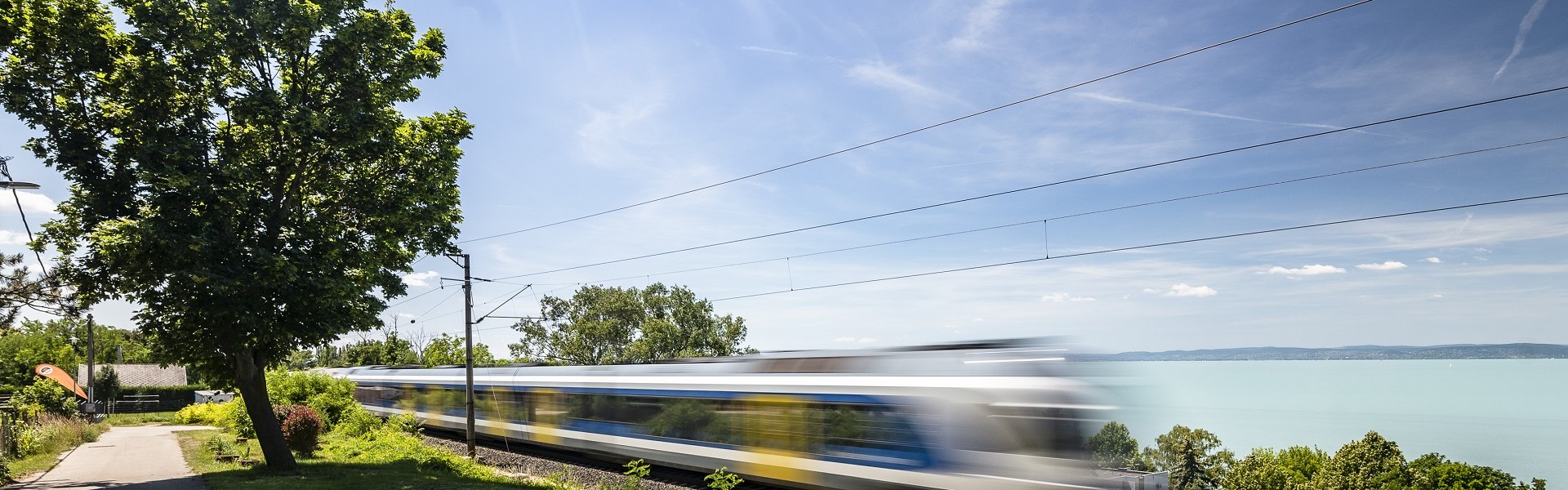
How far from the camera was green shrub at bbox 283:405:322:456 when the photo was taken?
74.6 ft

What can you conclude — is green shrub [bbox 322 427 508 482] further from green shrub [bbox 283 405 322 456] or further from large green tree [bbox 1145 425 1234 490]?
large green tree [bbox 1145 425 1234 490]

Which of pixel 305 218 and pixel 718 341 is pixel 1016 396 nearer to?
pixel 305 218

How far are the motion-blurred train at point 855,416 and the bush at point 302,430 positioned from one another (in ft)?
22.5

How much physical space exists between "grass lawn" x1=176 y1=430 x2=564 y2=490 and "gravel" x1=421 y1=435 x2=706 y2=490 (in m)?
1.13

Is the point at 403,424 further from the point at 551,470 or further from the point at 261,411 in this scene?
the point at 551,470

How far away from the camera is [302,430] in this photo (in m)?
22.8

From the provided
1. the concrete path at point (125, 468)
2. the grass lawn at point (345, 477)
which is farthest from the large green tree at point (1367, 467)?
the concrete path at point (125, 468)

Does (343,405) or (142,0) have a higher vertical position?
(142,0)

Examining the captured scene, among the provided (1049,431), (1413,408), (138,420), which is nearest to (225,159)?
(1049,431)

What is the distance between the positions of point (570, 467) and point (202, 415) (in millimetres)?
28328

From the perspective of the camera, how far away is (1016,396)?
1133cm

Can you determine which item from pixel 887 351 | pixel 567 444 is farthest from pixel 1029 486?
pixel 567 444

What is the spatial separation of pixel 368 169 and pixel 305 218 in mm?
1878

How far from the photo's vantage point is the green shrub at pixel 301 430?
22.7 metres
